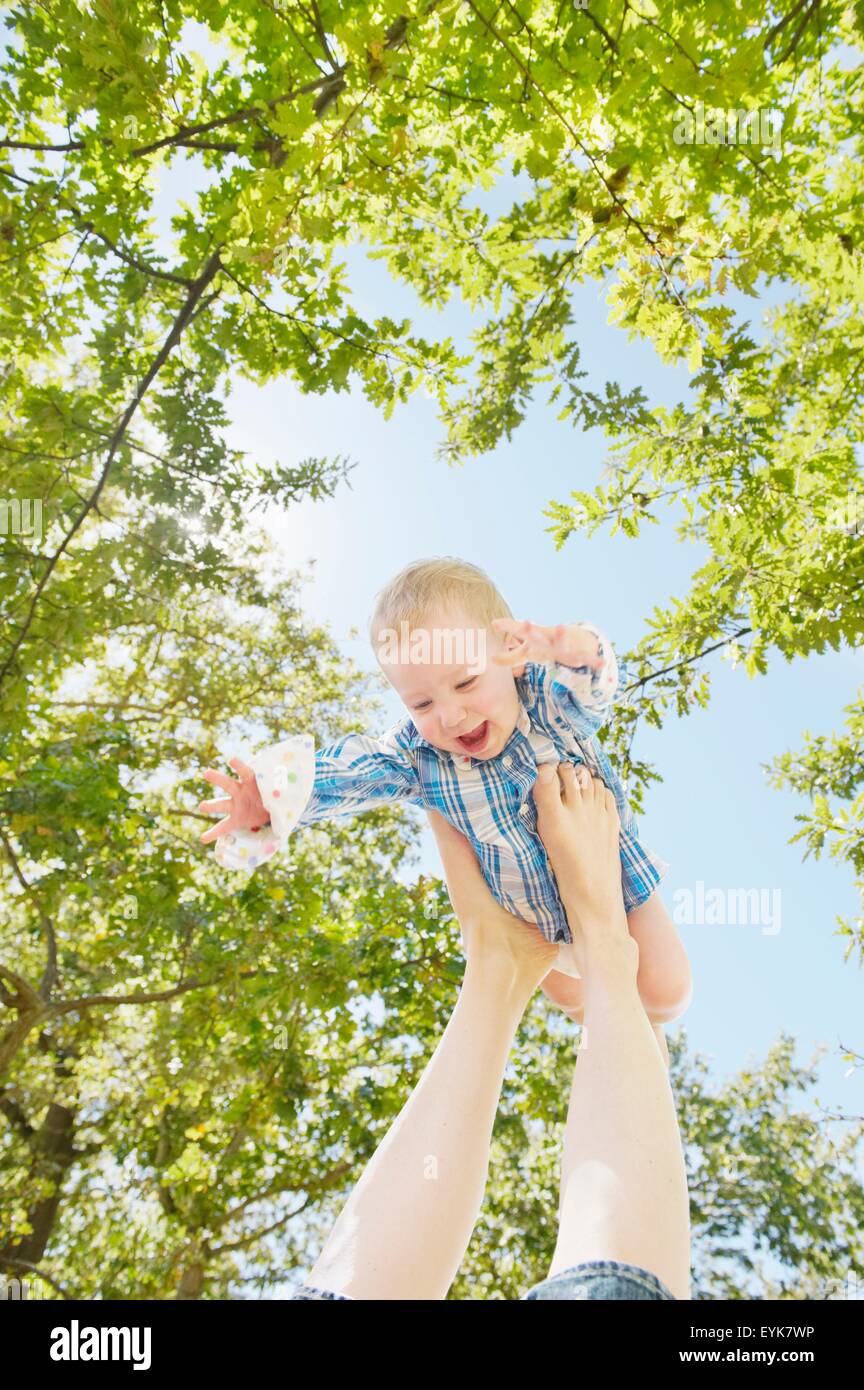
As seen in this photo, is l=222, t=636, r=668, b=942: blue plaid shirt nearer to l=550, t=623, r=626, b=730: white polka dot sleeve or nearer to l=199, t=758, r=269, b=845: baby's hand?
l=550, t=623, r=626, b=730: white polka dot sleeve

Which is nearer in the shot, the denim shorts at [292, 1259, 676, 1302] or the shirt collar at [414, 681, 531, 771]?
the denim shorts at [292, 1259, 676, 1302]

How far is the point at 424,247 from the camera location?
493 cm

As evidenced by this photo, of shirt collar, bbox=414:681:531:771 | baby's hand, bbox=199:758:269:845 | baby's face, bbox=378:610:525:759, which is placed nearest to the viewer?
baby's hand, bbox=199:758:269:845

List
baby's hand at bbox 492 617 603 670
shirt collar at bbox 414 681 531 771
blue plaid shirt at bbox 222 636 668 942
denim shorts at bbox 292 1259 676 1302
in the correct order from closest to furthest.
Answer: denim shorts at bbox 292 1259 676 1302 → baby's hand at bbox 492 617 603 670 → blue plaid shirt at bbox 222 636 668 942 → shirt collar at bbox 414 681 531 771

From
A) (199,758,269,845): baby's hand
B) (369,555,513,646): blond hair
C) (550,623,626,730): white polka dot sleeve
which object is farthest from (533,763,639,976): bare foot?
(199,758,269,845): baby's hand

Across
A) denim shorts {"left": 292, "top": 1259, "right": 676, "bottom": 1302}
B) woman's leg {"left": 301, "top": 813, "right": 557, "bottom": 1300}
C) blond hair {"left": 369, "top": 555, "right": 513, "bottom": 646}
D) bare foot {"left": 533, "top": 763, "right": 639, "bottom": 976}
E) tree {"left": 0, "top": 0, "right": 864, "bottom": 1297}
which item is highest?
tree {"left": 0, "top": 0, "right": 864, "bottom": 1297}

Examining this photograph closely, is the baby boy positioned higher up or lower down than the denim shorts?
higher up

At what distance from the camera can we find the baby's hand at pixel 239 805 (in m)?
2.38

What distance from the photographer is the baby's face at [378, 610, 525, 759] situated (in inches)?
103

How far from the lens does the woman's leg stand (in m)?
1.51

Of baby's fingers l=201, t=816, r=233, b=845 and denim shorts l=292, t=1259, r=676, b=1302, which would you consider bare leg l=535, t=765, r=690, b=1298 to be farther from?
baby's fingers l=201, t=816, r=233, b=845

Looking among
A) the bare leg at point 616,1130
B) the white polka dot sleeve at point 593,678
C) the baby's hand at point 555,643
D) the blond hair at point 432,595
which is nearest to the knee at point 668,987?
the bare leg at point 616,1130

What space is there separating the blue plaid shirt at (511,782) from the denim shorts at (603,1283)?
1403 mm

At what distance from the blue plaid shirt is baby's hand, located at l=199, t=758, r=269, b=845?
16cm
